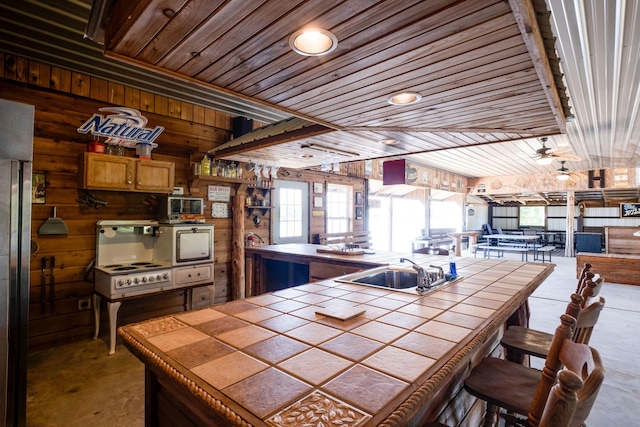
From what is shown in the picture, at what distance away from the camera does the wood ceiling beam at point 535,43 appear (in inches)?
49.2

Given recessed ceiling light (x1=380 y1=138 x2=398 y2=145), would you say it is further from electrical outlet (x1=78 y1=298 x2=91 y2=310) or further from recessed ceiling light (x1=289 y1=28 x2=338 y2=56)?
electrical outlet (x1=78 y1=298 x2=91 y2=310)

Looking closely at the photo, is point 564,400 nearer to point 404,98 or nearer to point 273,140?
point 404,98

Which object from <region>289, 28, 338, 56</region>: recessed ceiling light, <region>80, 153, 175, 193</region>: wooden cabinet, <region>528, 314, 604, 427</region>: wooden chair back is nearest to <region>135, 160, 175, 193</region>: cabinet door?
<region>80, 153, 175, 193</region>: wooden cabinet

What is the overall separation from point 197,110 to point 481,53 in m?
3.92

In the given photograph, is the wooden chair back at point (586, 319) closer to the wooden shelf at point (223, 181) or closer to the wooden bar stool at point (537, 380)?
the wooden bar stool at point (537, 380)

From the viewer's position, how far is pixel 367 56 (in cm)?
169

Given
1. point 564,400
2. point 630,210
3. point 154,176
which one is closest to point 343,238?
Answer: point 154,176

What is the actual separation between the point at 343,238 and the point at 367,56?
491 centimetres

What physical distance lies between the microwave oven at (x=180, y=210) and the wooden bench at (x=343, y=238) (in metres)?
2.69

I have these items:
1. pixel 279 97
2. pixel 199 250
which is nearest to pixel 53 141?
pixel 199 250

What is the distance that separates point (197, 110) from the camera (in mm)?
4508

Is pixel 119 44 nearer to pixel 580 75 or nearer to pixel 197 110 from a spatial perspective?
pixel 197 110

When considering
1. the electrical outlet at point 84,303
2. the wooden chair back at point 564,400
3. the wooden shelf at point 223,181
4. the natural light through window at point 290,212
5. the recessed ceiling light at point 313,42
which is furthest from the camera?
the natural light through window at point 290,212

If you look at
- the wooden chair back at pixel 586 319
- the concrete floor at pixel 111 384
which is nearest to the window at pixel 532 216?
the concrete floor at pixel 111 384
